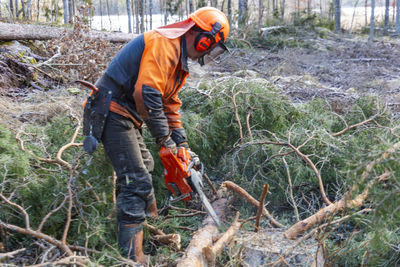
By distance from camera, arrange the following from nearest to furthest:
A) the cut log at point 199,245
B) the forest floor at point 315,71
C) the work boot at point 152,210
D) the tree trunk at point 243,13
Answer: the cut log at point 199,245 → the work boot at point 152,210 → the forest floor at point 315,71 → the tree trunk at point 243,13

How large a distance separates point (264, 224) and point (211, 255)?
88cm

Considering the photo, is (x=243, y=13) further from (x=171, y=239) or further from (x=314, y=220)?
(x=171, y=239)

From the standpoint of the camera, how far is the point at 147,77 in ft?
8.32

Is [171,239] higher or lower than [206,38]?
lower

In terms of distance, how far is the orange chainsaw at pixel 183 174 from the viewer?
2744 millimetres

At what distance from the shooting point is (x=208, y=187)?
3.69 metres

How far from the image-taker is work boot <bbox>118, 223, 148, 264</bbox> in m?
2.67

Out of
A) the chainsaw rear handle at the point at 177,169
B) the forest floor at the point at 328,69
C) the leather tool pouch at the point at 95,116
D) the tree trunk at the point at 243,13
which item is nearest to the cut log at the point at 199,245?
the chainsaw rear handle at the point at 177,169

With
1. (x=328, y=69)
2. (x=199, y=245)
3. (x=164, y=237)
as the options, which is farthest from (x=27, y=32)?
(x=328, y=69)

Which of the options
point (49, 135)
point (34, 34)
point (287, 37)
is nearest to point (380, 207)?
point (49, 135)

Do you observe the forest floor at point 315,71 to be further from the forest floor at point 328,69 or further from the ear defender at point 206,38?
the ear defender at point 206,38

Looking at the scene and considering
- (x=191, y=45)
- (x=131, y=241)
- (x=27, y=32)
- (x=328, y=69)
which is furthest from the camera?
(x=328, y=69)

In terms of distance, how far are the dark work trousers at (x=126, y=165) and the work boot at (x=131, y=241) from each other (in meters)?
0.04

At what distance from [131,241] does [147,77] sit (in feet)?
→ 3.97
